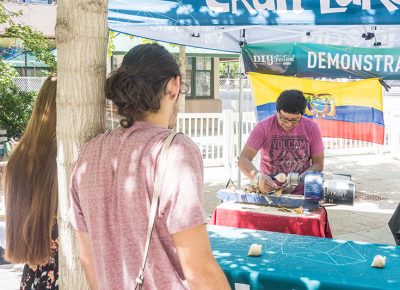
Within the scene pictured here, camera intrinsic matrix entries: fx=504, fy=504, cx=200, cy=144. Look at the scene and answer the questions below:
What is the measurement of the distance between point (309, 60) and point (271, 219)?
311cm

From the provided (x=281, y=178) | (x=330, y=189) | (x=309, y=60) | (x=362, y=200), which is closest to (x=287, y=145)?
(x=281, y=178)

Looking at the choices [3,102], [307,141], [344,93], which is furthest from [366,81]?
[3,102]

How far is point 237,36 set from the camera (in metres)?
6.41

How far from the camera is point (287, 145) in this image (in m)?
4.49

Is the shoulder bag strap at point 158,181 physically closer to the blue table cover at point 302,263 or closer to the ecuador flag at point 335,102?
the blue table cover at point 302,263

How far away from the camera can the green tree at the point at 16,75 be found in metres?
9.91

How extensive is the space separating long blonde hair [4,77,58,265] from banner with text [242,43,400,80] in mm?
4394

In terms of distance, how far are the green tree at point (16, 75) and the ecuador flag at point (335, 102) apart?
5.41m

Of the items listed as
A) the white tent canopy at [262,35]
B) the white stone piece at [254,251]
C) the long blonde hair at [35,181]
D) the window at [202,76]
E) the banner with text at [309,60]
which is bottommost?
the white stone piece at [254,251]

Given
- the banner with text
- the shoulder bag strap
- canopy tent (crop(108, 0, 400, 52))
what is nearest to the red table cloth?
canopy tent (crop(108, 0, 400, 52))

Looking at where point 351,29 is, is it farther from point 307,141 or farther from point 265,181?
point 265,181

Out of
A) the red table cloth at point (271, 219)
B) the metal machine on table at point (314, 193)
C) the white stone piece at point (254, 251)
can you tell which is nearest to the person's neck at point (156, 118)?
the white stone piece at point (254, 251)

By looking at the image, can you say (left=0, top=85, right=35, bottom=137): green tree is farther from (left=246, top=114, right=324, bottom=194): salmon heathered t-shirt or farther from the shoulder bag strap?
the shoulder bag strap

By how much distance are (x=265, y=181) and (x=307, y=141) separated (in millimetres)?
781
